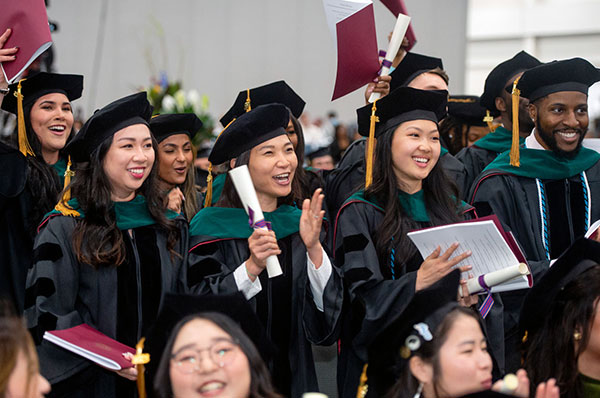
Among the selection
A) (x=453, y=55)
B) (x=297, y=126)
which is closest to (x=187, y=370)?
(x=297, y=126)

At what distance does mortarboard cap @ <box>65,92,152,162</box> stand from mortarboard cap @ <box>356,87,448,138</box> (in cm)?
121

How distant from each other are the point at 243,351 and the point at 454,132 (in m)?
3.79

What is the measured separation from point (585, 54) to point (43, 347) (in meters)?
19.3

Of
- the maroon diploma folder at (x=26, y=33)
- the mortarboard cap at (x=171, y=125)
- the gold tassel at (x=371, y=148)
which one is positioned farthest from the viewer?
the mortarboard cap at (x=171, y=125)

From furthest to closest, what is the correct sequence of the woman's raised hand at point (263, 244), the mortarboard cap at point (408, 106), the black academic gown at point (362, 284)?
the mortarboard cap at point (408, 106) < the black academic gown at point (362, 284) < the woman's raised hand at point (263, 244)

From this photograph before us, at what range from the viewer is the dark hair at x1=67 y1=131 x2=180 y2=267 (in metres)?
3.24

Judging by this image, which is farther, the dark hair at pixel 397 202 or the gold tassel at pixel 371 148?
the gold tassel at pixel 371 148

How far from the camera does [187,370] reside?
236 cm

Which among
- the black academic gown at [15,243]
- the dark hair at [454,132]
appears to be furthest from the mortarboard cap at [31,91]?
the dark hair at [454,132]

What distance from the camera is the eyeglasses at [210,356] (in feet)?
7.79

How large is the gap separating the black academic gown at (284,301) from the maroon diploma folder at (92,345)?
0.52 m

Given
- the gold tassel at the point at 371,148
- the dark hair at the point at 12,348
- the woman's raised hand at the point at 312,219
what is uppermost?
the gold tassel at the point at 371,148

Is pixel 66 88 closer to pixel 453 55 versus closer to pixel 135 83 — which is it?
pixel 453 55

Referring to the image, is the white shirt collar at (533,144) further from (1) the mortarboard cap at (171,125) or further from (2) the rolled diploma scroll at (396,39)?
(1) the mortarboard cap at (171,125)
